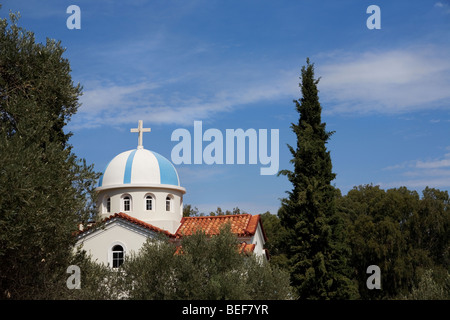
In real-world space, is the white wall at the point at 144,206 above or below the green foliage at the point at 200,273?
above

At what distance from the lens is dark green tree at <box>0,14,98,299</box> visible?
15719mm

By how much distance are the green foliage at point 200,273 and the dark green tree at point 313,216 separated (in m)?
9.86

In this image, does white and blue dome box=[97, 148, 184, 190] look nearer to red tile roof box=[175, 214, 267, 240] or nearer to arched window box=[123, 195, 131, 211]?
arched window box=[123, 195, 131, 211]

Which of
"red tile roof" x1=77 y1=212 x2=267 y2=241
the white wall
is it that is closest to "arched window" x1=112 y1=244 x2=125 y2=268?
"red tile roof" x1=77 y1=212 x2=267 y2=241

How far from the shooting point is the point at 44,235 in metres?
17.4

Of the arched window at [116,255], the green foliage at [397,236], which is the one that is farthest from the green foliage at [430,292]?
the green foliage at [397,236]

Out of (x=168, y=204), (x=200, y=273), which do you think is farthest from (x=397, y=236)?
(x=200, y=273)

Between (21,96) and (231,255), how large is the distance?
10144 mm

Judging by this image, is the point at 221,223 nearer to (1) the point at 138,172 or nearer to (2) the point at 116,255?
(2) the point at 116,255

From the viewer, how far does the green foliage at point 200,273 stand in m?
17.7

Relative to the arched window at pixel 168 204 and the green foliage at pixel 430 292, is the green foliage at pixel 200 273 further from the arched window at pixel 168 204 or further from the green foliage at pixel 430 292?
the arched window at pixel 168 204

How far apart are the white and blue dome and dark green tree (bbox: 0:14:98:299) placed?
42.2 feet

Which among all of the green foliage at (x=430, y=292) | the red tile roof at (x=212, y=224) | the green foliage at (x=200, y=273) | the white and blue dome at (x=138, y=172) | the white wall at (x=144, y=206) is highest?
the white and blue dome at (x=138, y=172)
